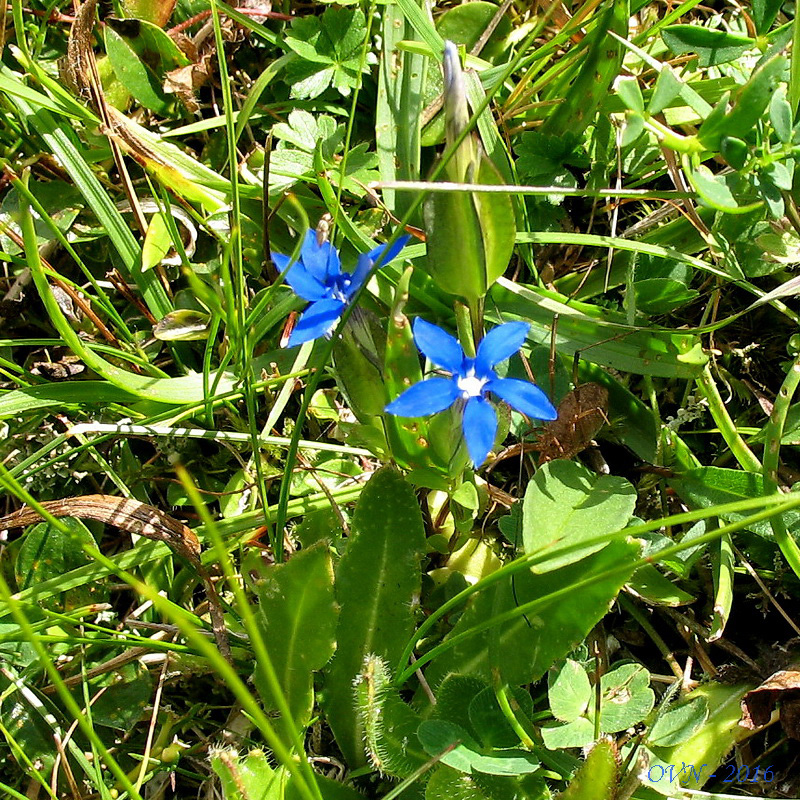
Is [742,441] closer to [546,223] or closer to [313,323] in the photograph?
[546,223]

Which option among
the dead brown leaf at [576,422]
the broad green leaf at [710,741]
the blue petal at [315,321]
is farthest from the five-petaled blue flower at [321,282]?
the broad green leaf at [710,741]

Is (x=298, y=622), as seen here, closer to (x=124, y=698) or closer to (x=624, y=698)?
(x=124, y=698)

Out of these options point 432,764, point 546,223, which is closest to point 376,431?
point 432,764

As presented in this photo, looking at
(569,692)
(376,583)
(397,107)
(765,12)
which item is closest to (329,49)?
(397,107)

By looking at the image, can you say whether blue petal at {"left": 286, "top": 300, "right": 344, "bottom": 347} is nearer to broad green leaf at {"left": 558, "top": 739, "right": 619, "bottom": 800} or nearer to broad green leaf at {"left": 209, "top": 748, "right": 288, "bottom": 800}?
broad green leaf at {"left": 209, "top": 748, "right": 288, "bottom": 800}

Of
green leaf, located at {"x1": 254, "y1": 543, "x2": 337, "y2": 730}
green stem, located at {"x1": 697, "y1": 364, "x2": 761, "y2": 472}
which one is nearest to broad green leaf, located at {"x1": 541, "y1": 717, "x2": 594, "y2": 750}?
green leaf, located at {"x1": 254, "y1": 543, "x2": 337, "y2": 730}

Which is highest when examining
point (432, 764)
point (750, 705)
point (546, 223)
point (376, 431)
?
point (546, 223)
